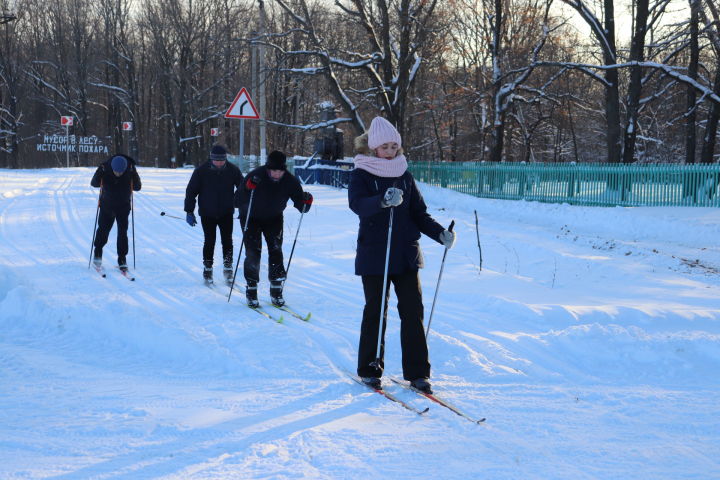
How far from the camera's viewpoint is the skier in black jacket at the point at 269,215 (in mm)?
7129

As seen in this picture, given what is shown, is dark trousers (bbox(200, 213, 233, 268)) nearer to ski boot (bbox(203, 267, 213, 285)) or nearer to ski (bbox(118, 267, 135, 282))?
ski boot (bbox(203, 267, 213, 285))

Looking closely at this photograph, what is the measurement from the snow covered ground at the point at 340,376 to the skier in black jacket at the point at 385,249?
26cm

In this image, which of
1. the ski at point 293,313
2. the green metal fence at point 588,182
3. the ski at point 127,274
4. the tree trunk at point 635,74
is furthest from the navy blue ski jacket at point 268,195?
the tree trunk at point 635,74

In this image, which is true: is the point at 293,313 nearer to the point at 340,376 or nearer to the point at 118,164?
the point at 340,376

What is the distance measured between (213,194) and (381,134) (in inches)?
169

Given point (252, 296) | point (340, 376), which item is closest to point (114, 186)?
point (252, 296)

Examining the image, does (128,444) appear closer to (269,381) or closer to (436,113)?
(269,381)

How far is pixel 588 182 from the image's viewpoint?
20.0 metres

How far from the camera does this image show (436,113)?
44.8 metres

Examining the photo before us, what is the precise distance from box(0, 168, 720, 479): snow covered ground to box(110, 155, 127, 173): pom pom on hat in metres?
1.45

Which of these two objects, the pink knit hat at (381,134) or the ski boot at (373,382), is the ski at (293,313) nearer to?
the ski boot at (373,382)

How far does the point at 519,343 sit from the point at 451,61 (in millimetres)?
35909

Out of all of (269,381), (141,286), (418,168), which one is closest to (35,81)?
(418,168)

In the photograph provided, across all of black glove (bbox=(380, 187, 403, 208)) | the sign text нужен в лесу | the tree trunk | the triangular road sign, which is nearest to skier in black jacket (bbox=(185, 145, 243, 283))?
black glove (bbox=(380, 187, 403, 208))
